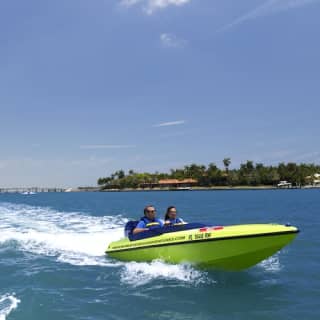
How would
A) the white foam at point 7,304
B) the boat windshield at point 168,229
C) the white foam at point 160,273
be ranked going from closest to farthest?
the white foam at point 7,304 < the white foam at point 160,273 < the boat windshield at point 168,229

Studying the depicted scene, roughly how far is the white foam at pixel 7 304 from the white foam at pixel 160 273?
2.46 meters

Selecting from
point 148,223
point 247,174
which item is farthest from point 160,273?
point 247,174

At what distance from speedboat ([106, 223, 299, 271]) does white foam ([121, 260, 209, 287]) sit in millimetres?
167

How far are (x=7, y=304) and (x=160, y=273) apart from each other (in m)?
3.55

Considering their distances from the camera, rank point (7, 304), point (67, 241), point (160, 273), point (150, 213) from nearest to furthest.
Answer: point (7, 304)
point (160, 273)
point (150, 213)
point (67, 241)

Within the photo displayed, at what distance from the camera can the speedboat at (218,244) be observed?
9477 mm

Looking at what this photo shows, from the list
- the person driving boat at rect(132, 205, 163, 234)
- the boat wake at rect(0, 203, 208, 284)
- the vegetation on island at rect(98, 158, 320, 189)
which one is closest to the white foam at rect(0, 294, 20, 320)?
the boat wake at rect(0, 203, 208, 284)

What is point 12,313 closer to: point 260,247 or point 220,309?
point 220,309

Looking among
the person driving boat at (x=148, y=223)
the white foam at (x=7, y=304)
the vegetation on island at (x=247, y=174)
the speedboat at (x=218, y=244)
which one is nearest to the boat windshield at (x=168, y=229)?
the speedboat at (x=218, y=244)

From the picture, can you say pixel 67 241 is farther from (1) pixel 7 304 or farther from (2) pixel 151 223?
(1) pixel 7 304

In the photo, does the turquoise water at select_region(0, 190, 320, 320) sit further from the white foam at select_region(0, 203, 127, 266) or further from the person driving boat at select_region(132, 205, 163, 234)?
the person driving boat at select_region(132, 205, 163, 234)

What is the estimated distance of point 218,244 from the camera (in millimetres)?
9766

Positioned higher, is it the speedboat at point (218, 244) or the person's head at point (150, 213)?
the person's head at point (150, 213)

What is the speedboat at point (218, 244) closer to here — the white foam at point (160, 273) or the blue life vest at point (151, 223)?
the white foam at point (160, 273)
